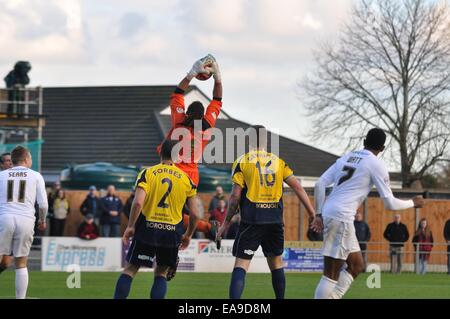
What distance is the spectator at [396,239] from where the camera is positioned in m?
33.1

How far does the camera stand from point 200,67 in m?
15.2

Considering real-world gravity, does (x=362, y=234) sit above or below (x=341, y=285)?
above

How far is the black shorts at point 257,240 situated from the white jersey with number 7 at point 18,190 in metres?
2.66

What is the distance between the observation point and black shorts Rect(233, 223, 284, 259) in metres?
14.9

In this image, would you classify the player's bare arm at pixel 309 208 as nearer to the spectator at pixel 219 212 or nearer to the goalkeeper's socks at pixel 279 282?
the goalkeeper's socks at pixel 279 282

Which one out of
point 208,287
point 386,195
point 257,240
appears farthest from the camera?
point 208,287

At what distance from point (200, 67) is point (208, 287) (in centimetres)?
822

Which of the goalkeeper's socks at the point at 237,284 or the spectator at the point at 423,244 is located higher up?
the spectator at the point at 423,244

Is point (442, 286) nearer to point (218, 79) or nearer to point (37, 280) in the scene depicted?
point (37, 280)

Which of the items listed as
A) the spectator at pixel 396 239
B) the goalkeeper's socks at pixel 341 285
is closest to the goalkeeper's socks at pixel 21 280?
the goalkeeper's socks at pixel 341 285

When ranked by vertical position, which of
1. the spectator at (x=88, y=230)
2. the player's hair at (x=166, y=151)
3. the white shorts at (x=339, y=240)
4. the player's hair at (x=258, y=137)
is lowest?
the white shorts at (x=339, y=240)

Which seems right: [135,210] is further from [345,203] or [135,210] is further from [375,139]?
[375,139]

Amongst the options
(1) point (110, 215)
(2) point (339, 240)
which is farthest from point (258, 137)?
(1) point (110, 215)
